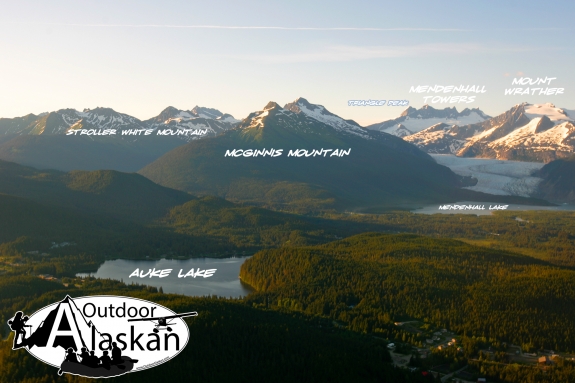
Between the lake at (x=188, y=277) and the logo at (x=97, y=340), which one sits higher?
the logo at (x=97, y=340)

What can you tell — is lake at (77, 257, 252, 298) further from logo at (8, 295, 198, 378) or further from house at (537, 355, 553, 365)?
house at (537, 355, 553, 365)

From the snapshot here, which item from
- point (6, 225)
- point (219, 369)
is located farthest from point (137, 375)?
point (6, 225)

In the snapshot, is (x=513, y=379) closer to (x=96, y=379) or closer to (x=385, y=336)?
(x=385, y=336)

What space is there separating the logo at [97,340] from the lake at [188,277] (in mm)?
48805

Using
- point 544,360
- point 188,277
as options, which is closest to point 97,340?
point 544,360

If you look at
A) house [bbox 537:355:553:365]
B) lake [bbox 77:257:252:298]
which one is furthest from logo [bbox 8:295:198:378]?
lake [bbox 77:257:252:298]

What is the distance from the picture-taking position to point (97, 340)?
66.1 meters

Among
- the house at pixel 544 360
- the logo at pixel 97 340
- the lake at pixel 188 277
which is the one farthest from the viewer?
the lake at pixel 188 277

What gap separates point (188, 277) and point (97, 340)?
7340 cm

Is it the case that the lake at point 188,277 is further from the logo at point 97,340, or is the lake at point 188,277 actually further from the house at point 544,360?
the house at point 544,360

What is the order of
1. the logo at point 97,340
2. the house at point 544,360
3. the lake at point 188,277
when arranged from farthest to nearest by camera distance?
the lake at point 188,277 < the house at point 544,360 < the logo at point 97,340

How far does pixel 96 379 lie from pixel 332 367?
24504mm

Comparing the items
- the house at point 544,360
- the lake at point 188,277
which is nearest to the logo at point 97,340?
the house at point 544,360

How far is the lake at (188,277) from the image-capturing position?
125625mm
